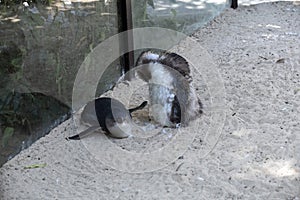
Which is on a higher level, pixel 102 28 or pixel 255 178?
pixel 102 28

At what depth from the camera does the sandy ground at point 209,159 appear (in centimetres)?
273

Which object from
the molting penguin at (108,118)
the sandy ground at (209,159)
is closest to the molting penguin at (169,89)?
the sandy ground at (209,159)

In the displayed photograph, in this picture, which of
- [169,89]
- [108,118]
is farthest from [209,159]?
[108,118]

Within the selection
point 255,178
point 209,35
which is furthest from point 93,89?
point 209,35

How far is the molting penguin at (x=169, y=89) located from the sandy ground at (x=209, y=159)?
0.30ft

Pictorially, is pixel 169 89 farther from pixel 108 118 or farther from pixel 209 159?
pixel 209 159

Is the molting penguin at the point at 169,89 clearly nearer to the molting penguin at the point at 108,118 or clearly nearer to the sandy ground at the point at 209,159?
the sandy ground at the point at 209,159

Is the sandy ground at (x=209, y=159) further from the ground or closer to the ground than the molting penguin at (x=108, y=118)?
closer to the ground

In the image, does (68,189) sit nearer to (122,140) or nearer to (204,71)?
(122,140)

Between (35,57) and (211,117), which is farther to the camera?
(211,117)

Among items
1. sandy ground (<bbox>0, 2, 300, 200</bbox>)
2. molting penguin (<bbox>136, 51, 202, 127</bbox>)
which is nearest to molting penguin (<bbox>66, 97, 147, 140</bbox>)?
sandy ground (<bbox>0, 2, 300, 200</bbox>)

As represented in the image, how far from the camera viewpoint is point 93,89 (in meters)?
3.79

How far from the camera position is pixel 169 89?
131 inches

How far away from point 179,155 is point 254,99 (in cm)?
94
